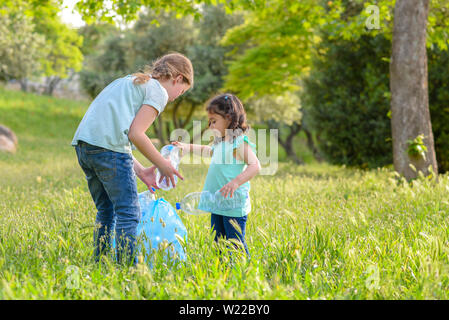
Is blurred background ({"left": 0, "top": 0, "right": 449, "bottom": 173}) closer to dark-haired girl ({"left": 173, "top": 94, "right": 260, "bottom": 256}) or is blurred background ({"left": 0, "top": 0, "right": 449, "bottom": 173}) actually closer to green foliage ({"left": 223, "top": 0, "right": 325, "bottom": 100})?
green foliage ({"left": 223, "top": 0, "right": 325, "bottom": 100})

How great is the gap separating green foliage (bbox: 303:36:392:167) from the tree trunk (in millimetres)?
3415

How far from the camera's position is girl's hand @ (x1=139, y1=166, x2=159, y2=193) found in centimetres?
377

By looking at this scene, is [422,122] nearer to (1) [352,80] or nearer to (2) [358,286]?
(1) [352,80]

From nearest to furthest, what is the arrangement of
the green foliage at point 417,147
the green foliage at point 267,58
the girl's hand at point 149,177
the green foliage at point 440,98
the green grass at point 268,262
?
1. the green grass at point 268,262
2. the girl's hand at point 149,177
3. the green foliage at point 417,147
4. the green foliage at point 440,98
5. the green foliage at point 267,58

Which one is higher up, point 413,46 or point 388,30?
point 388,30

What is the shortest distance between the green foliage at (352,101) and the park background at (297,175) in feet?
0.13

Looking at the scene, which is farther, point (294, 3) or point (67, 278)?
point (294, 3)

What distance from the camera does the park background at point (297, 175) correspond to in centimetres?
281

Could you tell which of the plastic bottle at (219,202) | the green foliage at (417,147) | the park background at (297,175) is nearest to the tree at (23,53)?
the park background at (297,175)

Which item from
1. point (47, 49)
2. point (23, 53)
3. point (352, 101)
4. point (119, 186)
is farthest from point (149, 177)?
point (47, 49)

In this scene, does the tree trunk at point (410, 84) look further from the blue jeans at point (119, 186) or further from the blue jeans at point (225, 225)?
the blue jeans at point (119, 186)

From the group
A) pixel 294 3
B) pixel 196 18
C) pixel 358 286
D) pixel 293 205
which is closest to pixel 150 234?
pixel 358 286

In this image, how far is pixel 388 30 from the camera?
400 inches

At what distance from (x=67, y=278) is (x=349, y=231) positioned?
2594 millimetres
